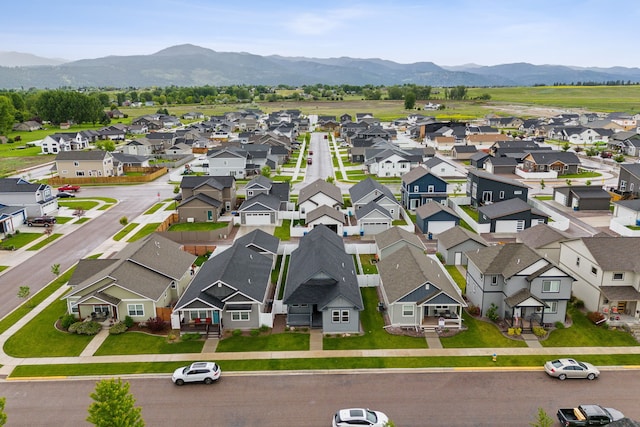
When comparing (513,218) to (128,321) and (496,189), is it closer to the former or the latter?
(496,189)

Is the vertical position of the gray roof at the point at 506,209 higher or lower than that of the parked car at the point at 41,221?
higher

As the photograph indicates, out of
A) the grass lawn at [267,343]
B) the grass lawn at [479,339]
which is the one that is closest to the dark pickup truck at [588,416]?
the grass lawn at [479,339]

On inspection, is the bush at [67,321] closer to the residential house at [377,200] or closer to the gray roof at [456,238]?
the gray roof at [456,238]

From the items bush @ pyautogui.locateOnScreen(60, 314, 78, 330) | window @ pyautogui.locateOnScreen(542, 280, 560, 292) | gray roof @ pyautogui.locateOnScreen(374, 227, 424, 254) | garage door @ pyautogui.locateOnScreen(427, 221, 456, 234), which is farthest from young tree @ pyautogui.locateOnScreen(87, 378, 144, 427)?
garage door @ pyautogui.locateOnScreen(427, 221, 456, 234)

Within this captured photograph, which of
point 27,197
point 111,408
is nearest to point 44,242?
point 27,197

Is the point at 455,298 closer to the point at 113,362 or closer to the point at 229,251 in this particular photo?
the point at 229,251

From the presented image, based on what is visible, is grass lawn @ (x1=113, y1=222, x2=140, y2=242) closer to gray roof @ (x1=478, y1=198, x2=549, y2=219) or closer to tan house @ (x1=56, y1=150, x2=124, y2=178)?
tan house @ (x1=56, y1=150, x2=124, y2=178)
